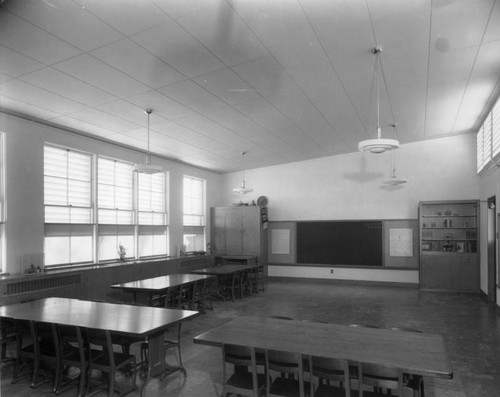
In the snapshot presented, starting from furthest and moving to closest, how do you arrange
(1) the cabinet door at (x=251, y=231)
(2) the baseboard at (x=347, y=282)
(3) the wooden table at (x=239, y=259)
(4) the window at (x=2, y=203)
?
(1) the cabinet door at (x=251, y=231), (3) the wooden table at (x=239, y=259), (2) the baseboard at (x=347, y=282), (4) the window at (x=2, y=203)

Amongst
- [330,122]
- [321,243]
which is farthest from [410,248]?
[330,122]

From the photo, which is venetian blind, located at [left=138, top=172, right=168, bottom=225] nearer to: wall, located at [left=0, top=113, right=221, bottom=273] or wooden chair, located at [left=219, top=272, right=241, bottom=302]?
wall, located at [left=0, top=113, right=221, bottom=273]

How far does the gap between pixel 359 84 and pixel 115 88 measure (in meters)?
3.64

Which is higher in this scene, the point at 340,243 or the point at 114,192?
the point at 114,192

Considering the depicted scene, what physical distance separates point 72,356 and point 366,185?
882cm

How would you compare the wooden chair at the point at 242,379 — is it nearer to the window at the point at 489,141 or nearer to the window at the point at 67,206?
the window at the point at 67,206

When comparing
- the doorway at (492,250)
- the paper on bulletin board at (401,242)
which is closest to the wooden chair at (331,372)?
the doorway at (492,250)

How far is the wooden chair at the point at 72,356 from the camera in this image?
→ 3568 mm

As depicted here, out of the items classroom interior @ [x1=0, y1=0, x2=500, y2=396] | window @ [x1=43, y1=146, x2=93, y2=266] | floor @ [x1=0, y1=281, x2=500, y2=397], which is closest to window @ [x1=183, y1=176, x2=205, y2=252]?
classroom interior @ [x1=0, y1=0, x2=500, y2=396]

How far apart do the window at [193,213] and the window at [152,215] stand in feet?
3.23

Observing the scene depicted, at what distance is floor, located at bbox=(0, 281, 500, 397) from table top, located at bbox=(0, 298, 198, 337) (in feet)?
2.35

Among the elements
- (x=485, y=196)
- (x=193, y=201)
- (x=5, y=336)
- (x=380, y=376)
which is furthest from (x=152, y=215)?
(x=485, y=196)

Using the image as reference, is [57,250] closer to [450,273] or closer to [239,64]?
[239,64]

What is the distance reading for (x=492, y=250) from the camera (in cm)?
816
